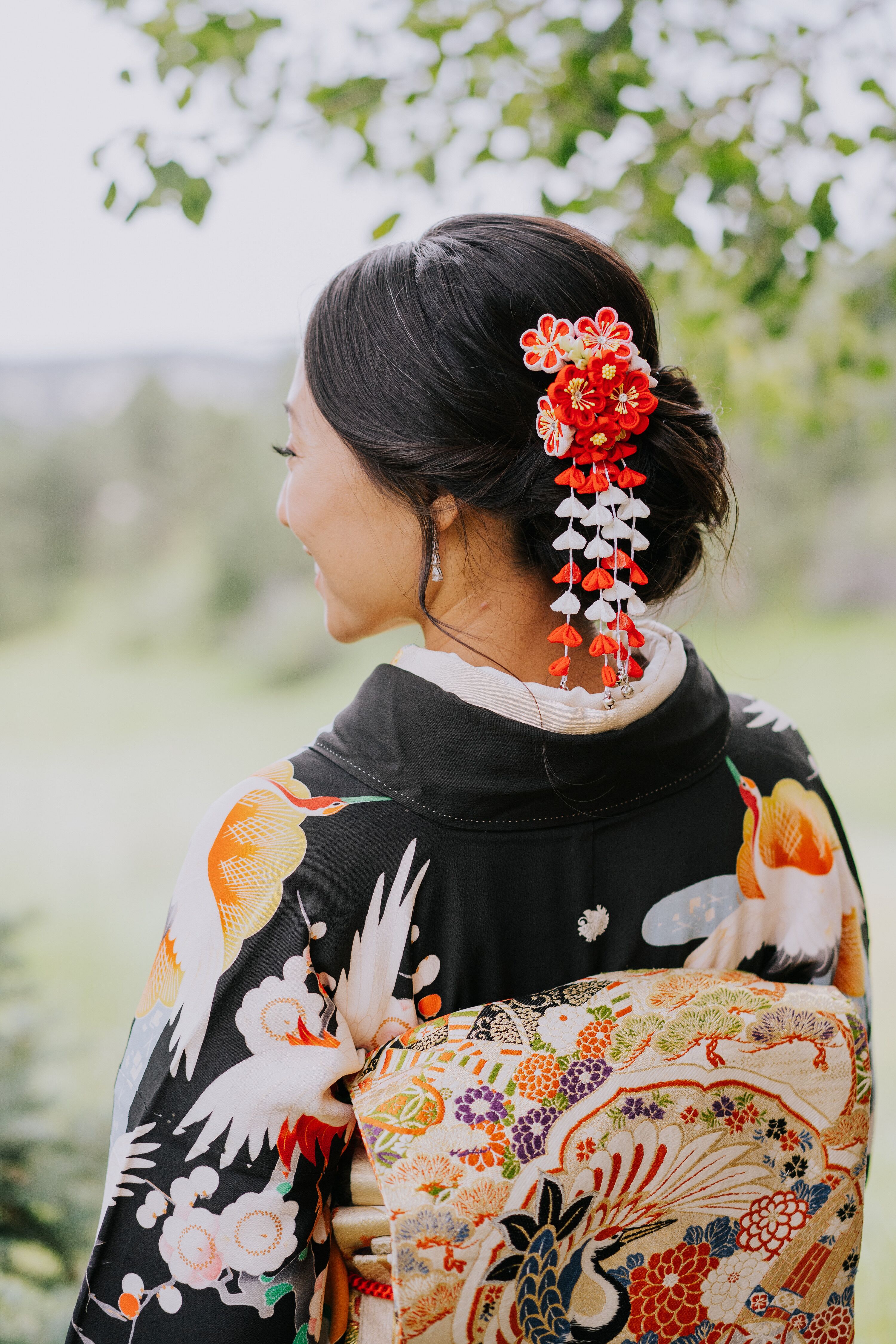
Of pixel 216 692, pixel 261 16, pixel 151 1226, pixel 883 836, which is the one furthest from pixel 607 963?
pixel 216 692

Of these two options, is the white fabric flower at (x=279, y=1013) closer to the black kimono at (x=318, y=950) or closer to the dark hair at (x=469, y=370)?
the black kimono at (x=318, y=950)

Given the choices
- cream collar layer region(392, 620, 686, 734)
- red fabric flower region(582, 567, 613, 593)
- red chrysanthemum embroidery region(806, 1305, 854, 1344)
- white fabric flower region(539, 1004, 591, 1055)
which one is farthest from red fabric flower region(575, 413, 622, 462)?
red chrysanthemum embroidery region(806, 1305, 854, 1344)

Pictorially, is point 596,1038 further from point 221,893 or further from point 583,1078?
point 221,893

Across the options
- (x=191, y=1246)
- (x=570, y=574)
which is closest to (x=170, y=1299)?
(x=191, y=1246)

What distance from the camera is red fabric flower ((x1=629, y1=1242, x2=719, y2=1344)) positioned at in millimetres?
785

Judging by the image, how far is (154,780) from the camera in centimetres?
845

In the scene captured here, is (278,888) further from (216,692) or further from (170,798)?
(216,692)

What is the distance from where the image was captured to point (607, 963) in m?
0.93

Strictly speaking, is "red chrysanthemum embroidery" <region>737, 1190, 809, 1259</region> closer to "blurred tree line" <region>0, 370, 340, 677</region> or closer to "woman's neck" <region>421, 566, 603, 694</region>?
"woman's neck" <region>421, 566, 603, 694</region>

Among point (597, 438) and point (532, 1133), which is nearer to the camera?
point (532, 1133)

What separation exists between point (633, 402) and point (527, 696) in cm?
29

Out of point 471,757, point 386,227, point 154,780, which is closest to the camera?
point 471,757

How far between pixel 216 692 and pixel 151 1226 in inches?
384

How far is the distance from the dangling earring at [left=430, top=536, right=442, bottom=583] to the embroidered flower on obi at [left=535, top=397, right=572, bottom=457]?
0.13 meters
